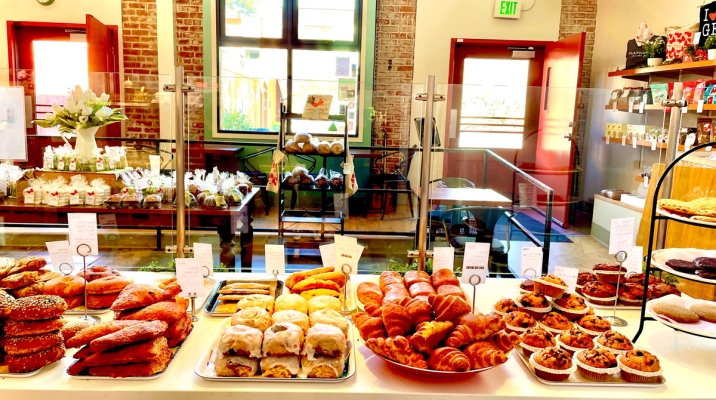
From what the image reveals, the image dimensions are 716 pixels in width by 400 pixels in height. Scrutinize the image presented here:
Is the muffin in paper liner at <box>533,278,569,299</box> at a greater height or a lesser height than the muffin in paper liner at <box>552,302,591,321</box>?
greater

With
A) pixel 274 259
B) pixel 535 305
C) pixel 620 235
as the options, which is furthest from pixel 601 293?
pixel 274 259

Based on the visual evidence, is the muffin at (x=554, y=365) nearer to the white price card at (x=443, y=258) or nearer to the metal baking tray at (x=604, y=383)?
the metal baking tray at (x=604, y=383)

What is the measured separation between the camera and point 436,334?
4.38 feet

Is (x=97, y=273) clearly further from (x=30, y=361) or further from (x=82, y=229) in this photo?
(x=30, y=361)

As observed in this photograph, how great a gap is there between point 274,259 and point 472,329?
73 centimetres

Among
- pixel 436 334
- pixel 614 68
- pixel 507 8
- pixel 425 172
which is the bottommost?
pixel 436 334

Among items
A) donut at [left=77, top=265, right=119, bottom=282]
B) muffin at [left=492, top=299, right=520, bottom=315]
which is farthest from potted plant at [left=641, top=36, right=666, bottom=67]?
donut at [left=77, top=265, right=119, bottom=282]

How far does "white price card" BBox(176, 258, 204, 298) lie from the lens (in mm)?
1592

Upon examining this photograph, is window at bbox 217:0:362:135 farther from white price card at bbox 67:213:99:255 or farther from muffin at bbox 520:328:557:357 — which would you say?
muffin at bbox 520:328:557:357

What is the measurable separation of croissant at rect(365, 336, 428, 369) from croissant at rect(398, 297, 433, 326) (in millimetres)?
98

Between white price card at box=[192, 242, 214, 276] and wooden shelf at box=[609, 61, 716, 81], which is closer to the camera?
white price card at box=[192, 242, 214, 276]

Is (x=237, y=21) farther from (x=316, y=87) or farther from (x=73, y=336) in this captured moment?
(x=73, y=336)

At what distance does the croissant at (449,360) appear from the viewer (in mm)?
1257

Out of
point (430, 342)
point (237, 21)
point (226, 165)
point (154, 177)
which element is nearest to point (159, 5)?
point (237, 21)
